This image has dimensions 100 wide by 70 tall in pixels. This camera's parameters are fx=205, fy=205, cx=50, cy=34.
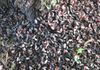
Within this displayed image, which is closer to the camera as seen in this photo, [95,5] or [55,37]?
[55,37]

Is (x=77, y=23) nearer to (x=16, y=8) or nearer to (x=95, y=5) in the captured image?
(x=95, y=5)

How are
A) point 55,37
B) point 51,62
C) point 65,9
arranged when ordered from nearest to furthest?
point 51,62
point 55,37
point 65,9

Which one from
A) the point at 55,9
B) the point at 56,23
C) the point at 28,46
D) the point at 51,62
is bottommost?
the point at 51,62

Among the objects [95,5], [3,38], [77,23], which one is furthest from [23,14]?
[95,5]

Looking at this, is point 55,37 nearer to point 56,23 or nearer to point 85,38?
point 56,23

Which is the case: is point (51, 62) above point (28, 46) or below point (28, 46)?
below

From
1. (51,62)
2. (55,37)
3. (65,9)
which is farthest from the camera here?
(65,9)

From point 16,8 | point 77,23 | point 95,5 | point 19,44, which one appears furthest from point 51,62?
point 95,5
